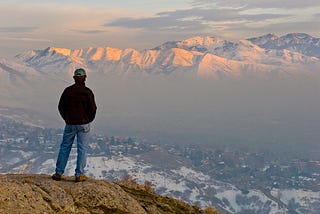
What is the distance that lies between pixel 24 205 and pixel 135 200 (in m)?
3.72

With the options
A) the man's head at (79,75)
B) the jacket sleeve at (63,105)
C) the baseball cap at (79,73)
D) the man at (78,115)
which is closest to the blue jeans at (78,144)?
the man at (78,115)

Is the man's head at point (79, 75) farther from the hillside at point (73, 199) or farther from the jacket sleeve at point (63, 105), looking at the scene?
the hillside at point (73, 199)

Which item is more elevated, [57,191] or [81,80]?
[81,80]

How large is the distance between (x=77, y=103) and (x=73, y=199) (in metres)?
2.51

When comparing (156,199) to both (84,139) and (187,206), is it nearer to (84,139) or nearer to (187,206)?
(187,206)

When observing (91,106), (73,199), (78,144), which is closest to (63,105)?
(91,106)

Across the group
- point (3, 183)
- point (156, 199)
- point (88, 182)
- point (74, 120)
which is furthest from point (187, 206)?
point (3, 183)

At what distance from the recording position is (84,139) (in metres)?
13.7

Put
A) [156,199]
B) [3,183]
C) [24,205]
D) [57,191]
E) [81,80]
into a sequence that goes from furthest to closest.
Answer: [156,199]
[81,80]
[57,191]
[3,183]
[24,205]

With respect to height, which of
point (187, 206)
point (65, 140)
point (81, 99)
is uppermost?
point (81, 99)

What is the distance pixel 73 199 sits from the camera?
12016 millimetres

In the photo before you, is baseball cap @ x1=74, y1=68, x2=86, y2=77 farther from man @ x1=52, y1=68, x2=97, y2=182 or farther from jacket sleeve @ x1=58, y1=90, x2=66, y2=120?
jacket sleeve @ x1=58, y1=90, x2=66, y2=120

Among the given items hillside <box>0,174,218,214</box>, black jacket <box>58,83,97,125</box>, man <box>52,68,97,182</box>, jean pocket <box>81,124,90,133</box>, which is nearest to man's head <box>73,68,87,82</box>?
man <box>52,68,97,182</box>

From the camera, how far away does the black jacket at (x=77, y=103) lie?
13.3 metres
